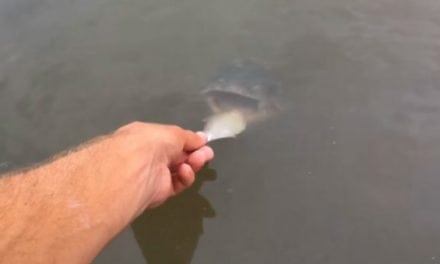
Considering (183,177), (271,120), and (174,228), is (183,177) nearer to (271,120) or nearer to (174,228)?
(174,228)

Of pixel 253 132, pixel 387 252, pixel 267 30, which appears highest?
pixel 267 30

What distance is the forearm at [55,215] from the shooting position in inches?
53.9

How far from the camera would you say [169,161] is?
1.74 m

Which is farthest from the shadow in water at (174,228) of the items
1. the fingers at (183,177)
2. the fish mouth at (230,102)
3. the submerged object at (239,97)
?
the fish mouth at (230,102)

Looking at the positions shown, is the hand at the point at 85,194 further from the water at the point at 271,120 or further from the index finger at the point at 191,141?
the water at the point at 271,120

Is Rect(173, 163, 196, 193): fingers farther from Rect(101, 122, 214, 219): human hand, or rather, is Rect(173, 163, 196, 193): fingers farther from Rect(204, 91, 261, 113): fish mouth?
Rect(204, 91, 261, 113): fish mouth

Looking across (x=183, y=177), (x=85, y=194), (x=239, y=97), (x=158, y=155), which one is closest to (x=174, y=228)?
(x=183, y=177)

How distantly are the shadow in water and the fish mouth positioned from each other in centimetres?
39

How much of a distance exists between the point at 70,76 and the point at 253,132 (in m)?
0.84

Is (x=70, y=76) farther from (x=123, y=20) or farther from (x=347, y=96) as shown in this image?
(x=347, y=96)

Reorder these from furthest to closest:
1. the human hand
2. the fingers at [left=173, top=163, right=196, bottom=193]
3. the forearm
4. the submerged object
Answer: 1. the submerged object
2. the fingers at [left=173, top=163, right=196, bottom=193]
3. the human hand
4. the forearm

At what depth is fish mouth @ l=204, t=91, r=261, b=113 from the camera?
237 centimetres

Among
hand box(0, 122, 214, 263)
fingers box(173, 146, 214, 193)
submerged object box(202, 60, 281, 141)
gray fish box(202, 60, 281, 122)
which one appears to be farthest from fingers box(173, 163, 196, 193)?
gray fish box(202, 60, 281, 122)

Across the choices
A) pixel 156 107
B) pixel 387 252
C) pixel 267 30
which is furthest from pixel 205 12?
pixel 387 252
